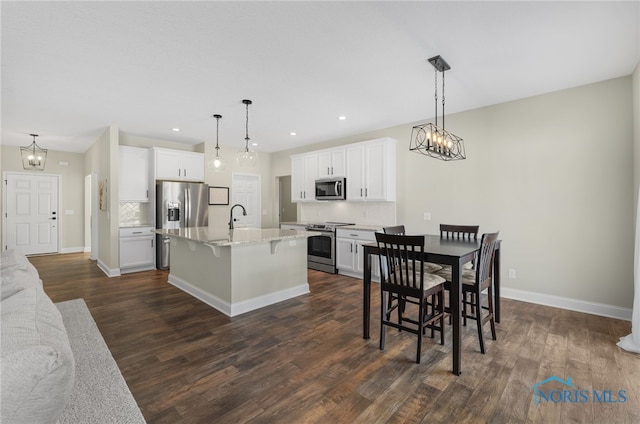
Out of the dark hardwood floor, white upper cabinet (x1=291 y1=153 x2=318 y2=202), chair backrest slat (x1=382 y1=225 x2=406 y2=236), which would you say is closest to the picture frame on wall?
white upper cabinet (x1=291 y1=153 x2=318 y2=202)

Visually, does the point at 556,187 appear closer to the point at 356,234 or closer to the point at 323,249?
the point at 356,234

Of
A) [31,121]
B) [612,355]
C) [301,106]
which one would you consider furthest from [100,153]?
[612,355]

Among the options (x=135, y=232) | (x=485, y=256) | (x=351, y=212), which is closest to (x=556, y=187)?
(x=485, y=256)

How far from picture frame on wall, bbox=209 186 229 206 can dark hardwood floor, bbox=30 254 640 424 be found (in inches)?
126

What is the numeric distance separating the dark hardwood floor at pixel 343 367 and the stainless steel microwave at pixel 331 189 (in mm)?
2328

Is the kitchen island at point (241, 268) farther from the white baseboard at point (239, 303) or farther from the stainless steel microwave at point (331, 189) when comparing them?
the stainless steel microwave at point (331, 189)

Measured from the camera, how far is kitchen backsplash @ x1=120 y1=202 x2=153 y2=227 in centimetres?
583

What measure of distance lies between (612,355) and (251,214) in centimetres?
647

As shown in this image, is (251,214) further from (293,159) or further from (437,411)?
(437,411)

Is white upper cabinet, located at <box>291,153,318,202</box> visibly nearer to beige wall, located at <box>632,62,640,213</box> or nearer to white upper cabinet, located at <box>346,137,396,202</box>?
white upper cabinet, located at <box>346,137,396,202</box>

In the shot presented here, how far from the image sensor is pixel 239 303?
3422 mm

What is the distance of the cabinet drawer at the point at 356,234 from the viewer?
482 cm

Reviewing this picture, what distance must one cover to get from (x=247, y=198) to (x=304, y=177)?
5.89ft

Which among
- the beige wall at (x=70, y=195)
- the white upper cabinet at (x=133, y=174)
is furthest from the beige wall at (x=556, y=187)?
the beige wall at (x=70, y=195)
